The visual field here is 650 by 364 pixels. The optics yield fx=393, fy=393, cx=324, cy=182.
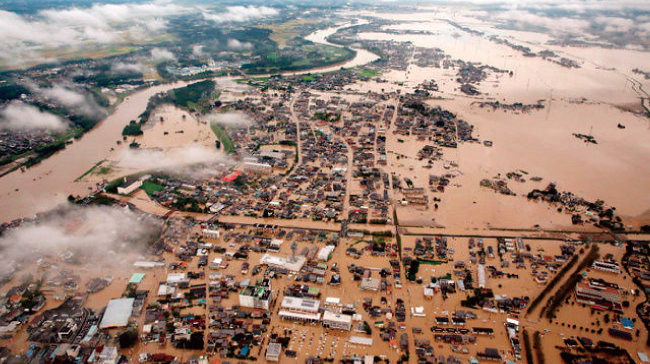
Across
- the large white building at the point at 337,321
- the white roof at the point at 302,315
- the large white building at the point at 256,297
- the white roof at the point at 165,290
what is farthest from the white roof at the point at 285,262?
the white roof at the point at 165,290

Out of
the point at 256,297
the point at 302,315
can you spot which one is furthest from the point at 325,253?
the point at 256,297

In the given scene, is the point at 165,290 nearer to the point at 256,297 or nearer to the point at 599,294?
the point at 256,297

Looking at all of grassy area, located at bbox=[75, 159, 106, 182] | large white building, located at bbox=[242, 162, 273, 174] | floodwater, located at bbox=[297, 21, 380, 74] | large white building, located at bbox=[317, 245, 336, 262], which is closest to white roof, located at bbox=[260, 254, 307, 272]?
large white building, located at bbox=[317, 245, 336, 262]

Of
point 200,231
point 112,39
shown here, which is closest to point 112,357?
point 200,231

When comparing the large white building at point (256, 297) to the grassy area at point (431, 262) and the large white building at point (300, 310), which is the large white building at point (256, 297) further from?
the grassy area at point (431, 262)

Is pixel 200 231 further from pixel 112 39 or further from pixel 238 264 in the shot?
pixel 112 39

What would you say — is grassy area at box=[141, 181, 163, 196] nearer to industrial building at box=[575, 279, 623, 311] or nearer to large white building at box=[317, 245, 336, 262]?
large white building at box=[317, 245, 336, 262]

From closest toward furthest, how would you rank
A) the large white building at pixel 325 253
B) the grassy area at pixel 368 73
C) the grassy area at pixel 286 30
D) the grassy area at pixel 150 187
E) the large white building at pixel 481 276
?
1. the large white building at pixel 481 276
2. the large white building at pixel 325 253
3. the grassy area at pixel 150 187
4. the grassy area at pixel 368 73
5. the grassy area at pixel 286 30
